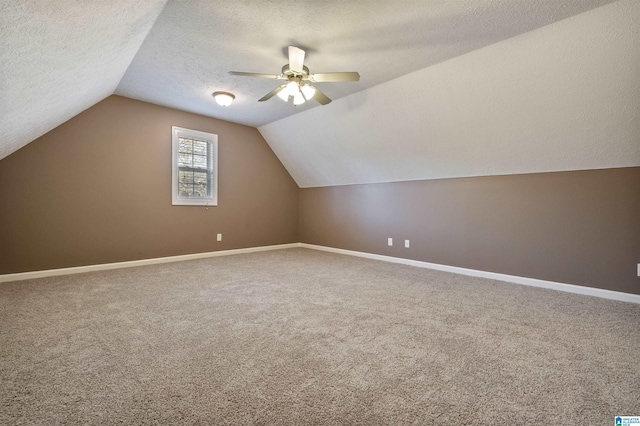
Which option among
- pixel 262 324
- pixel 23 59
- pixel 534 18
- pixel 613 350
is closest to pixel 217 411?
pixel 262 324

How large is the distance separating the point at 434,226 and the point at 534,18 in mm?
2812

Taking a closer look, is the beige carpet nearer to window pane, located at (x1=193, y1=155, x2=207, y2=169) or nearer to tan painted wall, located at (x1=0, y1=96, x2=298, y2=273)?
tan painted wall, located at (x1=0, y1=96, x2=298, y2=273)

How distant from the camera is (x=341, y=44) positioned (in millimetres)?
2748

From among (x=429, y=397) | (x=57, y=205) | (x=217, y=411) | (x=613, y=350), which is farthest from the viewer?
(x=57, y=205)

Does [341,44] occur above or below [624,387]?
above

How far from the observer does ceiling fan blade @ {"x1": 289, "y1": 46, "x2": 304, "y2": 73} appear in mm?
2652

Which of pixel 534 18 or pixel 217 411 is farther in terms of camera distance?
pixel 534 18

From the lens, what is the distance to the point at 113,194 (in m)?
4.18

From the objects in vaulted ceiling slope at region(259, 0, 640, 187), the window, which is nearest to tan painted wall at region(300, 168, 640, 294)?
vaulted ceiling slope at region(259, 0, 640, 187)

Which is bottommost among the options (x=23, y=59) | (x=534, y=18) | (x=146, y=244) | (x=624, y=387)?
(x=624, y=387)

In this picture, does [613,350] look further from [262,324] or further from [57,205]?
[57,205]

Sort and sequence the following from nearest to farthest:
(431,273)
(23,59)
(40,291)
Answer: (23,59)
(40,291)
(431,273)

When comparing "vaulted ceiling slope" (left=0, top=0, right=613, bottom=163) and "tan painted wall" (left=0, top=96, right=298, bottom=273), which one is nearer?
"vaulted ceiling slope" (left=0, top=0, right=613, bottom=163)

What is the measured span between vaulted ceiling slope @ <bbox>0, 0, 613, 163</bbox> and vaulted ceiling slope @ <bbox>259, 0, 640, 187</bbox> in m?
0.20
